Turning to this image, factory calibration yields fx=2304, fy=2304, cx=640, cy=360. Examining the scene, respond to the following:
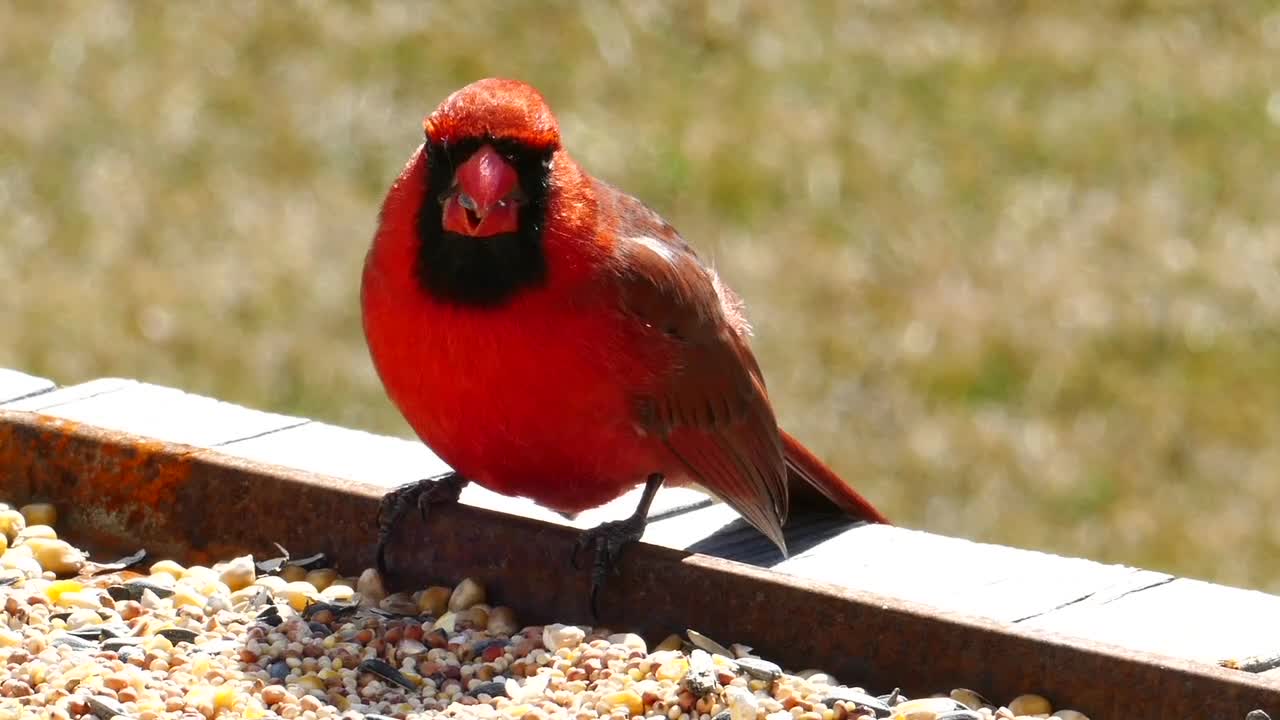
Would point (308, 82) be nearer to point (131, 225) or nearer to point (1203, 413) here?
point (131, 225)

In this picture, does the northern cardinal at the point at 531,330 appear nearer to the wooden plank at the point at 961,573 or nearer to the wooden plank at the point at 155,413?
the wooden plank at the point at 961,573

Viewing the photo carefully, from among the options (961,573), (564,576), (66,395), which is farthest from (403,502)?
(66,395)

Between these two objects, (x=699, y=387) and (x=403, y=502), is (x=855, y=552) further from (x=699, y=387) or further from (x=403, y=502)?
(x=403, y=502)

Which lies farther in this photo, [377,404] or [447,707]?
[377,404]

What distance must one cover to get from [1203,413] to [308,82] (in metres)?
3.76

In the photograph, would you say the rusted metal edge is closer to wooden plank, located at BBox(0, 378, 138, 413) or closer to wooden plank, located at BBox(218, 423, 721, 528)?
wooden plank, located at BBox(218, 423, 721, 528)

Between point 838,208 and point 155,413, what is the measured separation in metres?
4.09

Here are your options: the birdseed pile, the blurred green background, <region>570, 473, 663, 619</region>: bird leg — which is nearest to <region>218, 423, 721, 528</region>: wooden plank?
the birdseed pile

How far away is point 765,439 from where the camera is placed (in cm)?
381

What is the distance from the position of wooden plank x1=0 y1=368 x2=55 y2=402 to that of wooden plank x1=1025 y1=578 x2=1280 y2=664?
190cm

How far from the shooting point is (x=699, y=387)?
12.1 ft

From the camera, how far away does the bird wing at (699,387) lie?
3570mm

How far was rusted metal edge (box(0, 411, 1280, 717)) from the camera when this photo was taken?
2.91 metres

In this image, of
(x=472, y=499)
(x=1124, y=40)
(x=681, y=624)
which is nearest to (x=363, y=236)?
(x=1124, y=40)
